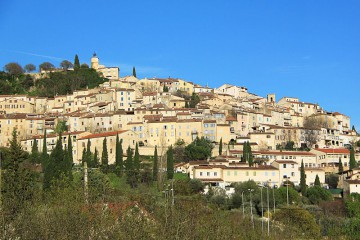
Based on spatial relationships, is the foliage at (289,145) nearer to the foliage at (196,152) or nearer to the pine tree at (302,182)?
the foliage at (196,152)

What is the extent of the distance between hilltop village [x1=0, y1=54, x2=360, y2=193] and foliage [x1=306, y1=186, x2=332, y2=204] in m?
3.17

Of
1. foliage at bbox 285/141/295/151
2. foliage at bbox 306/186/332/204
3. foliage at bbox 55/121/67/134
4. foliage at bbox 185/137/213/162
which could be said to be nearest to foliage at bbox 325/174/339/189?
foliage at bbox 306/186/332/204

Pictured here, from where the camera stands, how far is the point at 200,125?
7700 cm

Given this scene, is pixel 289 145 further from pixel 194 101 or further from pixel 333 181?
pixel 333 181

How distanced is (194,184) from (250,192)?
5751 millimetres

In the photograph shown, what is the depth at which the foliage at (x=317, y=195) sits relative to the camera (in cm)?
5883

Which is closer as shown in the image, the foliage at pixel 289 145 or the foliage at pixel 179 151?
the foliage at pixel 179 151

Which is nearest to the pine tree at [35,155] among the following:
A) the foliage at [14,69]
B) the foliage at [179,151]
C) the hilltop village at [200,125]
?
the hilltop village at [200,125]

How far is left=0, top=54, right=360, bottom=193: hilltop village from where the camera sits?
66125mm

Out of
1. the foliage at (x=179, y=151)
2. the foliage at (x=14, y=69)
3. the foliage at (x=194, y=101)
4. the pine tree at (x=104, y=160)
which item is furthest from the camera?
the foliage at (x=14, y=69)

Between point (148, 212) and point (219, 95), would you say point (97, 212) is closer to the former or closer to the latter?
point (148, 212)

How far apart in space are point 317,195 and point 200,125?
69.6ft

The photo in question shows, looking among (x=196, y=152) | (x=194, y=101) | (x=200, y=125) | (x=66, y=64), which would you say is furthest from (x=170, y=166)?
(x=66, y=64)

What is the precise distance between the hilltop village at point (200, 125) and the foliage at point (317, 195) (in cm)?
317
